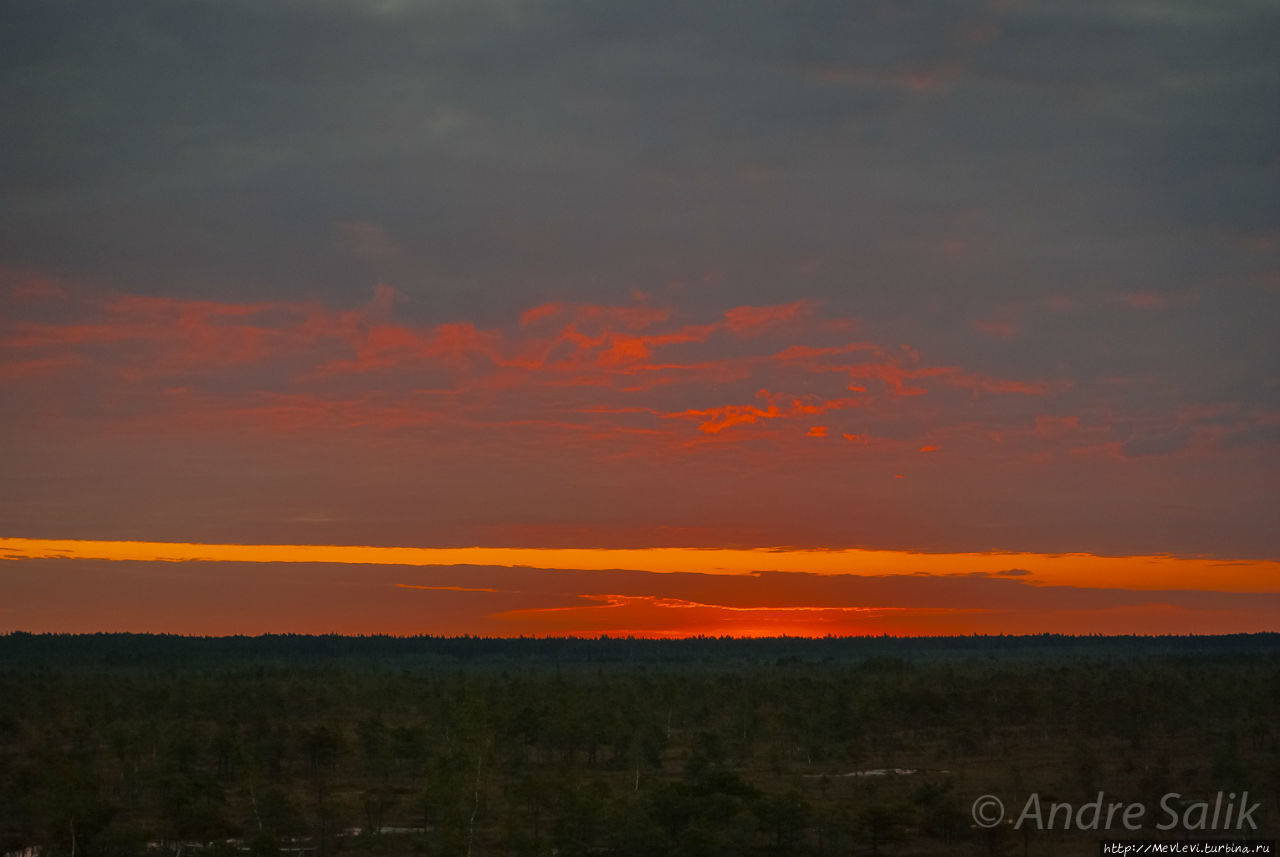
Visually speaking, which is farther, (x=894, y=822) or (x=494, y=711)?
(x=494, y=711)

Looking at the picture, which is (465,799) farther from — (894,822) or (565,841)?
(894,822)

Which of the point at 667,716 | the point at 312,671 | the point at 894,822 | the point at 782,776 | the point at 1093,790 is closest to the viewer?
the point at 894,822

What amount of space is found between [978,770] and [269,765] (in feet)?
149

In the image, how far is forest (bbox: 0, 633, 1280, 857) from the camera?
4828cm

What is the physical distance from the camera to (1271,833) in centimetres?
4884

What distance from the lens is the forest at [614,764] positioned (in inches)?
1901

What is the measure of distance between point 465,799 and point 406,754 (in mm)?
24154

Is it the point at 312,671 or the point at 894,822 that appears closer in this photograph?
the point at 894,822

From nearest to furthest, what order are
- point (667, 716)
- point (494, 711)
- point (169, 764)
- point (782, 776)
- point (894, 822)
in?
point (894, 822) → point (169, 764) → point (782, 776) → point (494, 711) → point (667, 716)

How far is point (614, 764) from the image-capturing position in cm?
8144

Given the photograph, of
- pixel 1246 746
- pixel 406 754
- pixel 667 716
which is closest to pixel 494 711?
pixel 406 754

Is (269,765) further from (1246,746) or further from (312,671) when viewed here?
(312,671)

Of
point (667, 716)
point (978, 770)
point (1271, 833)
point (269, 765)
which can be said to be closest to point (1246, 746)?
point (978, 770)

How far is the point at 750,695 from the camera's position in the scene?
118 meters
